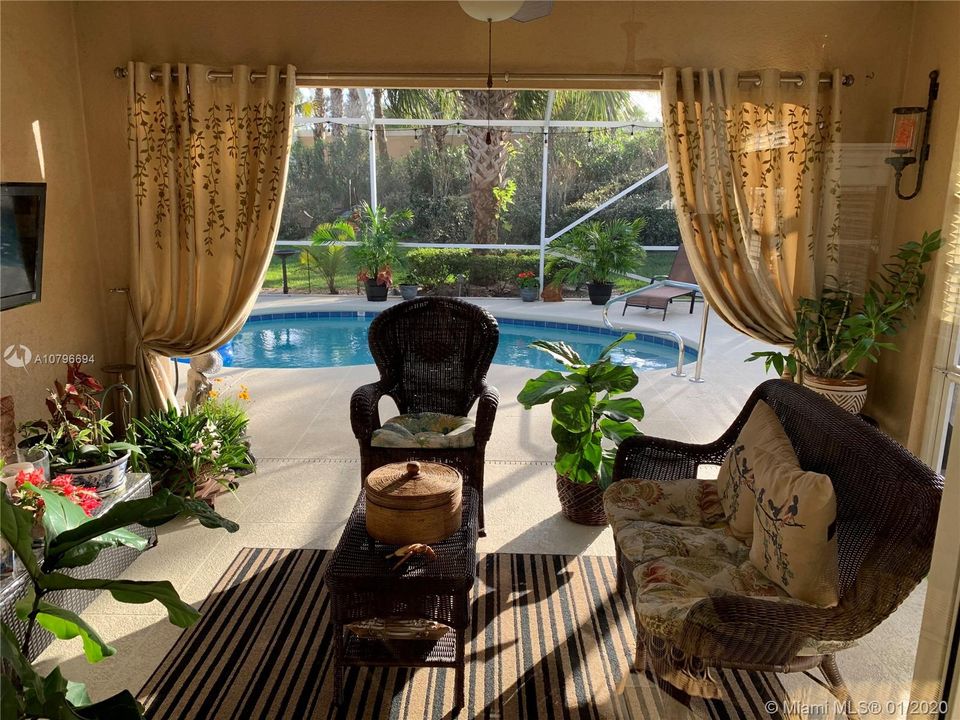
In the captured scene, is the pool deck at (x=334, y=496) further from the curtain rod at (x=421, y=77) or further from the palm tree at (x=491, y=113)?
the palm tree at (x=491, y=113)

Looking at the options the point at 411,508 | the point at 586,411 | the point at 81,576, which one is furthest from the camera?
the point at 586,411

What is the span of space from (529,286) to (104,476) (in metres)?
6.65

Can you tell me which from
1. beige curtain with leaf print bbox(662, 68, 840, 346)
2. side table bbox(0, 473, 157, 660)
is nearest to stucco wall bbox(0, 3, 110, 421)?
side table bbox(0, 473, 157, 660)

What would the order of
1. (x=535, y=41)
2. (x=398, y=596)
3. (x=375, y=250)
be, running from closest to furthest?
(x=398, y=596)
(x=535, y=41)
(x=375, y=250)

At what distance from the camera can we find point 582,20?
3.57 meters

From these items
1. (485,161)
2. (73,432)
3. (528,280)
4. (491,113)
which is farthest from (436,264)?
(73,432)

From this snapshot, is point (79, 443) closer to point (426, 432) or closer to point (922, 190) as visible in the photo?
point (426, 432)

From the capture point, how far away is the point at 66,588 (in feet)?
3.58

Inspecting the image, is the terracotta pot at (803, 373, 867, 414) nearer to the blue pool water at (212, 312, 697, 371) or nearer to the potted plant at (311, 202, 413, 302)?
the blue pool water at (212, 312, 697, 371)

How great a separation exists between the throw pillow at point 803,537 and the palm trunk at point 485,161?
7.85 meters

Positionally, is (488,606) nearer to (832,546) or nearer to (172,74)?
(832,546)

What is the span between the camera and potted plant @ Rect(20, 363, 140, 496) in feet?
9.40

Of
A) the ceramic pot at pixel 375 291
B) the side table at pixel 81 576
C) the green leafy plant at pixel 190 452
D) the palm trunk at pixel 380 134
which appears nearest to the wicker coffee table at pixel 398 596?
the side table at pixel 81 576

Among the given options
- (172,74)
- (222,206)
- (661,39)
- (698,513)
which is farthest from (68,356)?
(661,39)
